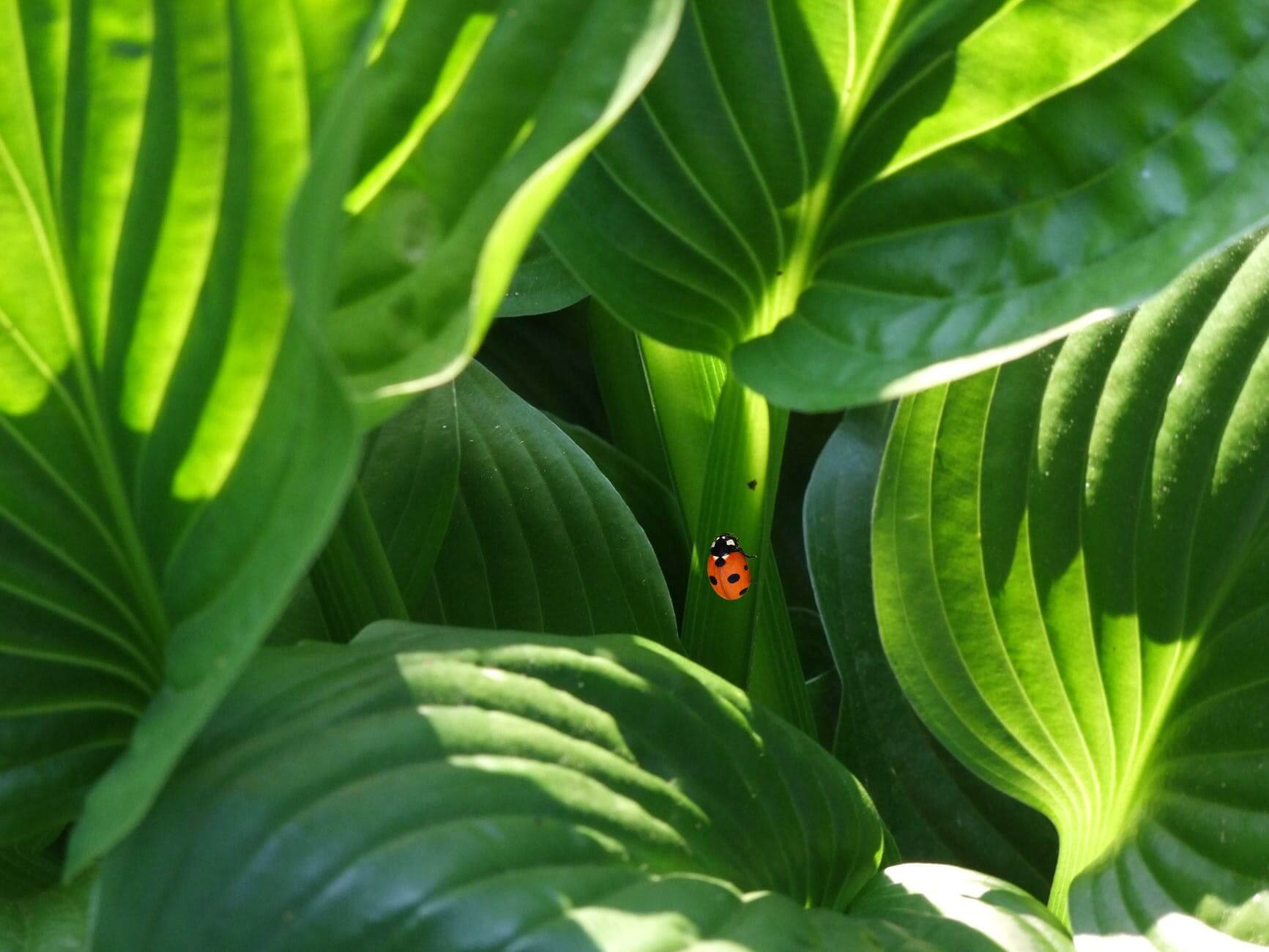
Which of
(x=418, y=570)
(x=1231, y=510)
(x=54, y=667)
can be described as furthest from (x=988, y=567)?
(x=54, y=667)

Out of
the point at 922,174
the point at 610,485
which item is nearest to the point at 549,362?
the point at 610,485

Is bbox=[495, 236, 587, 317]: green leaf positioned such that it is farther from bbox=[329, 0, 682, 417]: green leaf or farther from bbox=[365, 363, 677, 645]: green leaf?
bbox=[329, 0, 682, 417]: green leaf

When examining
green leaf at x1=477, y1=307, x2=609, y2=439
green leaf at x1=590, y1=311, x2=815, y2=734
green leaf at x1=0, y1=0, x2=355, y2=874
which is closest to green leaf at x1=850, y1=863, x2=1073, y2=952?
green leaf at x1=590, y1=311, x2=815, y2=734

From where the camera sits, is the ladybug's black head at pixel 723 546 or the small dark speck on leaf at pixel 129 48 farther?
the ladybug's black head at pixel 723 546

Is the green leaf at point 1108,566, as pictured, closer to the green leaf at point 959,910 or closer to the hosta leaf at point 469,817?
the green leaf at point 959,910

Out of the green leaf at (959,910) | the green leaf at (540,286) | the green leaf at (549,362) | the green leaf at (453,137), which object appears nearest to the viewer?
the green leaf at (453,137)

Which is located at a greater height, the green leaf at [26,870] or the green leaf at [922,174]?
the green leaf at [922,174]

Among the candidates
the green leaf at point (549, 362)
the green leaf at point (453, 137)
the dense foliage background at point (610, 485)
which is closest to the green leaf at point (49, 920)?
the dense foliage background at point (610, 485)

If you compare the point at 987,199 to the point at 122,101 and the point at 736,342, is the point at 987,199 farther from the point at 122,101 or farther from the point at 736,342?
the point at 122,101
